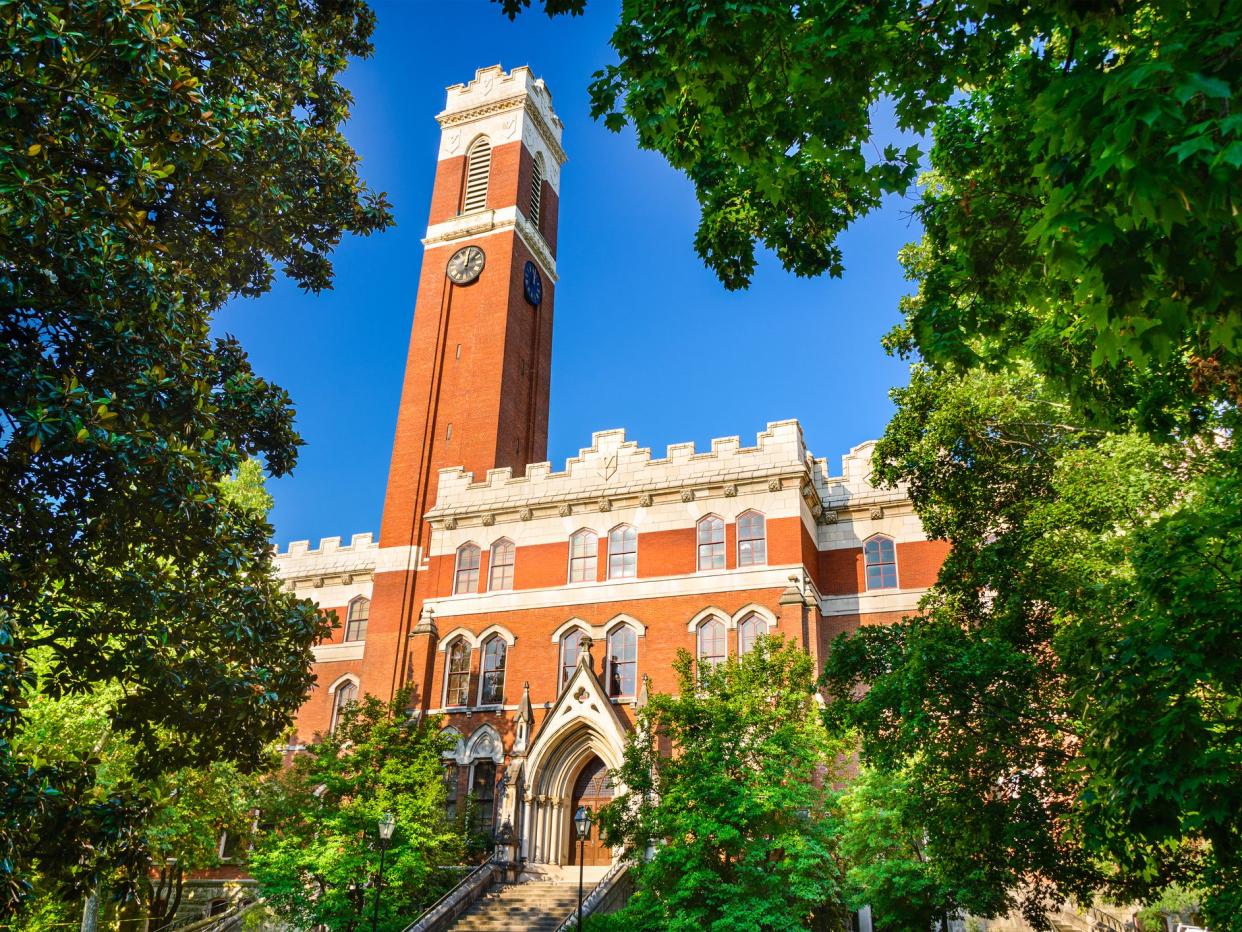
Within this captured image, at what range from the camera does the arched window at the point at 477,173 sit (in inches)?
1649

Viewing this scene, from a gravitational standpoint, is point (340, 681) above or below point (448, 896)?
above

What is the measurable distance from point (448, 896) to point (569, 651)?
867cm

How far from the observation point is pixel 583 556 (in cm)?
3195

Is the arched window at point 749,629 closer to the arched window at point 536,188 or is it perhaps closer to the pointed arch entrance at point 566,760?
the pointed arch entrance at point 566,760

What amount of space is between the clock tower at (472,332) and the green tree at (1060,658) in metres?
20.7

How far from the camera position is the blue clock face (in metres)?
41.2

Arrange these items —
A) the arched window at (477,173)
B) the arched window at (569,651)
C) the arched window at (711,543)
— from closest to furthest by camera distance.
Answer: the arched window at (711,543) < the arched window at (569,651) < the arched window at (477,173)

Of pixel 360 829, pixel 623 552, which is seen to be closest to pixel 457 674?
pixel 623 552

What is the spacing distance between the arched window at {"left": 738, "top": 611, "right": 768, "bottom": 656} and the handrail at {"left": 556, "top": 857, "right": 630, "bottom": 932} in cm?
742

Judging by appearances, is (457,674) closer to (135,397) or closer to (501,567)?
(501,567)

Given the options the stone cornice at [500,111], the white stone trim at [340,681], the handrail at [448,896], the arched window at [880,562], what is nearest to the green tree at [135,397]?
the handrail at [448,896]

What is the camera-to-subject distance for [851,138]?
8.63 m

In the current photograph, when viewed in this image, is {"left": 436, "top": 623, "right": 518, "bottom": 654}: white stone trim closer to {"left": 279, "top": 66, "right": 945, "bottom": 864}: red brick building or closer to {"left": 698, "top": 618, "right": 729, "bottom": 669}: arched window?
{"left": 279, "top": 66, "right": 945, "bottom": 864}: red brick building

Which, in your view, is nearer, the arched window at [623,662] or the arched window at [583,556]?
the arched window at [623,662]
